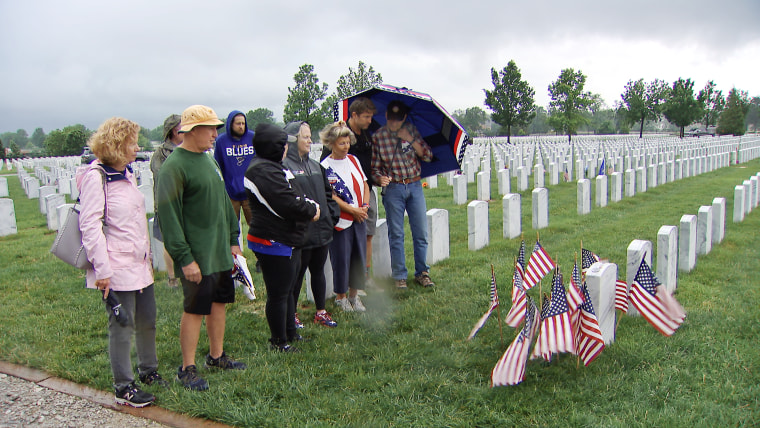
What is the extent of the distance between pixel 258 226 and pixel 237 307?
1.76 metres

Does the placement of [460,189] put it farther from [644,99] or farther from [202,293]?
[644,99]

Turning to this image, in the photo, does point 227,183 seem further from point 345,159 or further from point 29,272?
point 29,272

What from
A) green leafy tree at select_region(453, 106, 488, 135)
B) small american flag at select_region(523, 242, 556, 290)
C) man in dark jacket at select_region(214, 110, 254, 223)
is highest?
green leafy tree at select_region(453, 106, 488, 135)

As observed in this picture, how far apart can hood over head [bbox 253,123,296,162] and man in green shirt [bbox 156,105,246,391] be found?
343mm

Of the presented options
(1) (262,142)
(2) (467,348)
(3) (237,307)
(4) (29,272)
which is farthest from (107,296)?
(4) (29,272)

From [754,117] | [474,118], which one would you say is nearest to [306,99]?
[474,118]

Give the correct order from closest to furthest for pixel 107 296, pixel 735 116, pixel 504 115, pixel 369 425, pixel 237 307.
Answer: pixel 369 425, pixel 107 296, pixel 237 307, pixel 504 115, pixel 735 116

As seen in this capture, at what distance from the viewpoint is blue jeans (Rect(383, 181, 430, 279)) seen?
5293 mm

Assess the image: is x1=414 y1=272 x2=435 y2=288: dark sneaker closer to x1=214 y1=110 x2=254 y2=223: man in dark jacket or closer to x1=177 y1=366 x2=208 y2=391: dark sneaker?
x1=214 y1=110 x2=254 y2=223: man in dark jacket

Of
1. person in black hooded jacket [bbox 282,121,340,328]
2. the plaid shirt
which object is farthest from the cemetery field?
the plaid shirt

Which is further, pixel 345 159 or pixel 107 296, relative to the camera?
pixel 345 159

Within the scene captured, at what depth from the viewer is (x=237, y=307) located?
5.16m

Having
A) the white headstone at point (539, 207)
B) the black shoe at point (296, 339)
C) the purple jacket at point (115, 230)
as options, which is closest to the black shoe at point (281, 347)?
the black shoe at point (296, 339)

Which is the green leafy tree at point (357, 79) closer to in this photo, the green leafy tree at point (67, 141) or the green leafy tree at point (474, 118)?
the green leafy tree at point (67, 141)
